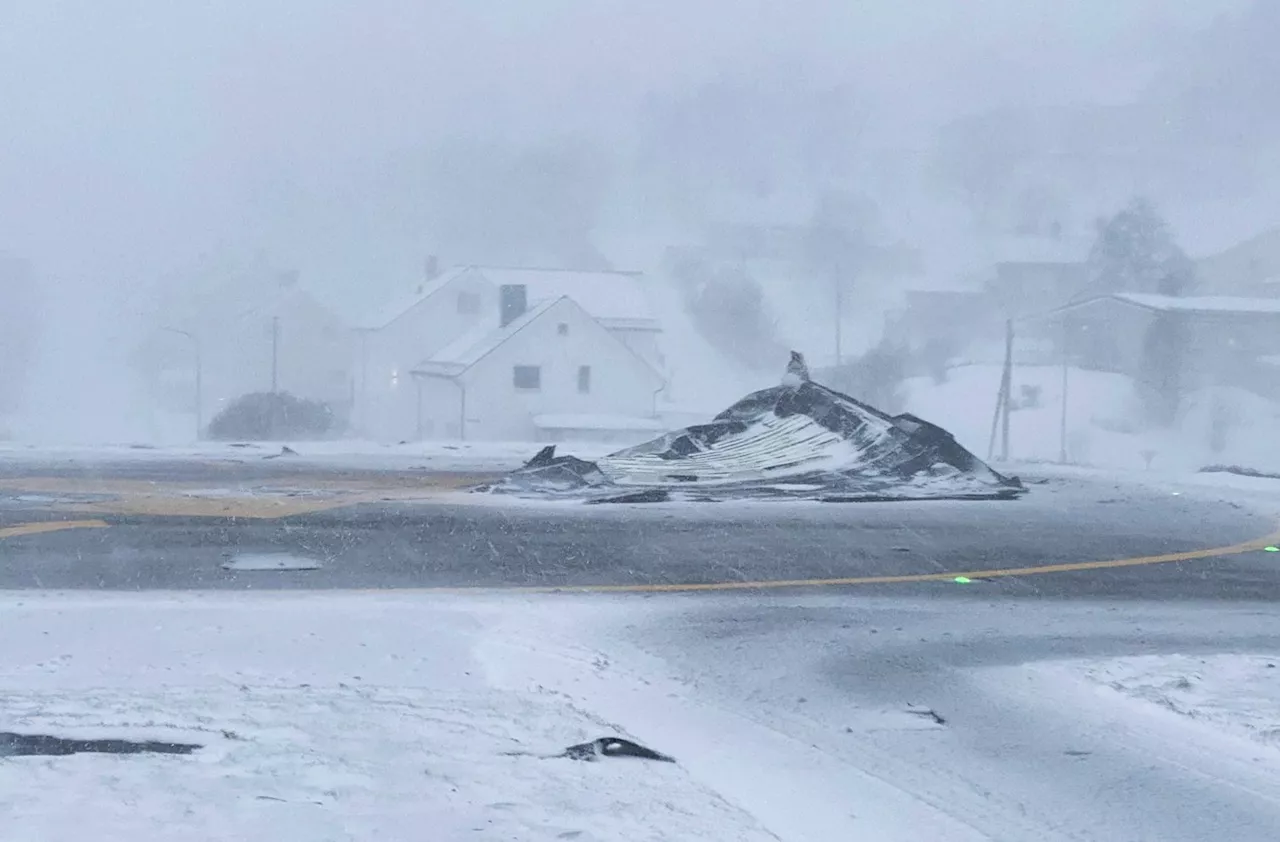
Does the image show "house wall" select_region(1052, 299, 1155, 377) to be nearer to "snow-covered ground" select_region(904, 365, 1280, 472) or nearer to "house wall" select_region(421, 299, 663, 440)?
"snow-covered ground" select_region(904, 365, 1280, 472)

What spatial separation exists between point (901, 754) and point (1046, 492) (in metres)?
14.3

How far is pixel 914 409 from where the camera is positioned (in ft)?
186

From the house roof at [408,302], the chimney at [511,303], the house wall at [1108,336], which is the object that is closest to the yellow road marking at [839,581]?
the chimney at [511,303]

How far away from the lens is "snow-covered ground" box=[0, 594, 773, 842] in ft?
13.7

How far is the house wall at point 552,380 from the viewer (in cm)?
4769

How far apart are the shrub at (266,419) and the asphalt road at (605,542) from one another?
29.5 metres

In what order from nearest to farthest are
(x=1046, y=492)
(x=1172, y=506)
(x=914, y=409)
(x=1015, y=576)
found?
(x=1015, y=576) → (x=1172, y=506) → (x=1046, y=492) → (x=914, y=409)

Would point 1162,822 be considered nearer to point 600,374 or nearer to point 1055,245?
point 600,374

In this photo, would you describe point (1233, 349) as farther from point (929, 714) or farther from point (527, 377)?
point (929, 714)

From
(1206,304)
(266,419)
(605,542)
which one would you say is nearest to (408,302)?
(266,419)

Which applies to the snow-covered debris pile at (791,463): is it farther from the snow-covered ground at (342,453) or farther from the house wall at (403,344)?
the house wall at (403,344)

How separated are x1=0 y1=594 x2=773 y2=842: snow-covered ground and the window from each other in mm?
40054

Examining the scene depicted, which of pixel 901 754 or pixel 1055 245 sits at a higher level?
pixel 1055 245

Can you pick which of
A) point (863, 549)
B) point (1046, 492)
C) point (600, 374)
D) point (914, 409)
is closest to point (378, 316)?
point (600, 374)
